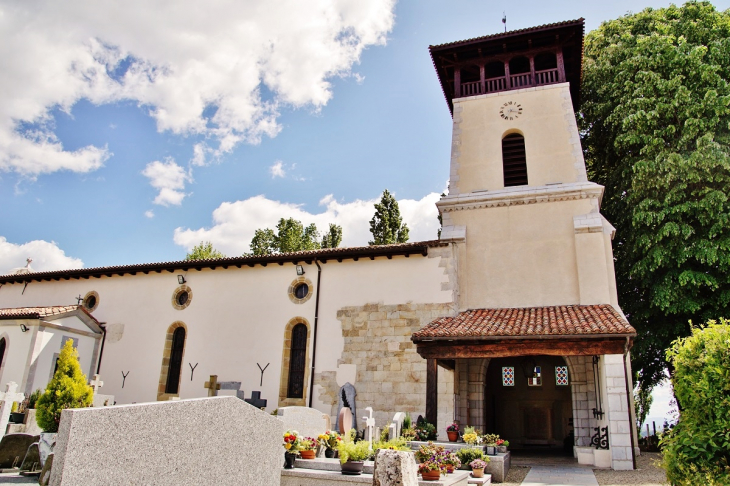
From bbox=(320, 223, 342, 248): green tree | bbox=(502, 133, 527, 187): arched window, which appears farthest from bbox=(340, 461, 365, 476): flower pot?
bbox=(320, 223, 342, 248): green tree

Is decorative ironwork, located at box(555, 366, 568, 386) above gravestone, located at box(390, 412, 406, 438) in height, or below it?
above

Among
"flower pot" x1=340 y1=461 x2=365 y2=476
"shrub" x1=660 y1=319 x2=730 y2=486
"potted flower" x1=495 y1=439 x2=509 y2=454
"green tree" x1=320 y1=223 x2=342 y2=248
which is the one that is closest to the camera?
"shrub" x1=660 y1=319 x2=730 y2=486

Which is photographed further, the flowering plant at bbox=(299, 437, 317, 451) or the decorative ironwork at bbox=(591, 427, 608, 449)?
the decorative ironwork at bbox=(591, 427, 608, 449)

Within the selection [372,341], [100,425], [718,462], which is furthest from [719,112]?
[100,425]

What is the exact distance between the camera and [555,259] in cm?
1441

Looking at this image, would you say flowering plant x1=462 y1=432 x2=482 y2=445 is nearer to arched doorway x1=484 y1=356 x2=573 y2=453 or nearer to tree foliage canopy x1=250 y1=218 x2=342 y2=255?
arched doorway x1=484 y1=356 x2=573 y2=453

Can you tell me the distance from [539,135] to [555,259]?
450 cm

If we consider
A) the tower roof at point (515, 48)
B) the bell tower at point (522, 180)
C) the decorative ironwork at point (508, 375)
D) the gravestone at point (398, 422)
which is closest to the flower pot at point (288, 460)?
the gravestone at point (398, 422)

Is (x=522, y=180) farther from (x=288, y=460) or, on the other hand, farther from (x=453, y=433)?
(x=288, y=460)

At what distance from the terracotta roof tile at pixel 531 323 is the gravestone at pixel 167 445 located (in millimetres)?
7462

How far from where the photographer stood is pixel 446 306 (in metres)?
14.3

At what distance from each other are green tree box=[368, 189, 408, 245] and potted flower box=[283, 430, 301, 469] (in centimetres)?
2043

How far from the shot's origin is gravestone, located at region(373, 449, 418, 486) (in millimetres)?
4254

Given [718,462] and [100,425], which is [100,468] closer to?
[100,425]
